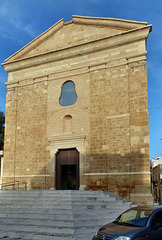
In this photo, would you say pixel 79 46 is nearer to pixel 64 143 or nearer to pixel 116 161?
pixel 64 143

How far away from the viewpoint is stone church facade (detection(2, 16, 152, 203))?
14773mm

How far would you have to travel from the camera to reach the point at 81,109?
16469mm

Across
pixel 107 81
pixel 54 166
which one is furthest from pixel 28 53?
pixel 54 166

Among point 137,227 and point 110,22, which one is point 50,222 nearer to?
point 137,227

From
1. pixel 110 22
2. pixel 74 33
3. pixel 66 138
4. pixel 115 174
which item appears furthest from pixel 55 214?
pixel 74 33

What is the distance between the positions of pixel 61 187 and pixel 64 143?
2.81 meters

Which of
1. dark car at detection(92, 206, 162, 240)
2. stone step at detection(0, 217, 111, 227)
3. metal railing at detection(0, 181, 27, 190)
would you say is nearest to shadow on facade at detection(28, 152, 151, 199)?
metal railing at detection(0, 181, 27, 190)

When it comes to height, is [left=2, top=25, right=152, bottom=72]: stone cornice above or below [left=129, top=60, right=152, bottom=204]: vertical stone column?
above

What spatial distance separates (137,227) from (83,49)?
42.7 ft

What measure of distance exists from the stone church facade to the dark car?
715 cm

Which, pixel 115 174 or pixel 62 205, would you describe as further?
pixel 115 174

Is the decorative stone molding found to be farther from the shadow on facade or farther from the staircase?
the staircase

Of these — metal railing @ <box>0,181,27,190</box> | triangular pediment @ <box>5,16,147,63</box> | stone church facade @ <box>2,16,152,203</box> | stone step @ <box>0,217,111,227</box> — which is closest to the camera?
stone step @ <box>0,217,111,227</box>

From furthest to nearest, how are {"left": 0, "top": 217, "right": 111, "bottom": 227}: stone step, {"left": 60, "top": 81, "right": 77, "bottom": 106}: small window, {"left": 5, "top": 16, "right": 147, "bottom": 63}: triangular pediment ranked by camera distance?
{"left": 60, "top": 81, "right": 77, "bottom": 106}: small window → {"left": 5, "top": 16, "right": 147, "bottom": 63}: triangular pediment → {"left": 0, "top": 217, "right": 111, "bottom": 227}: stone step
